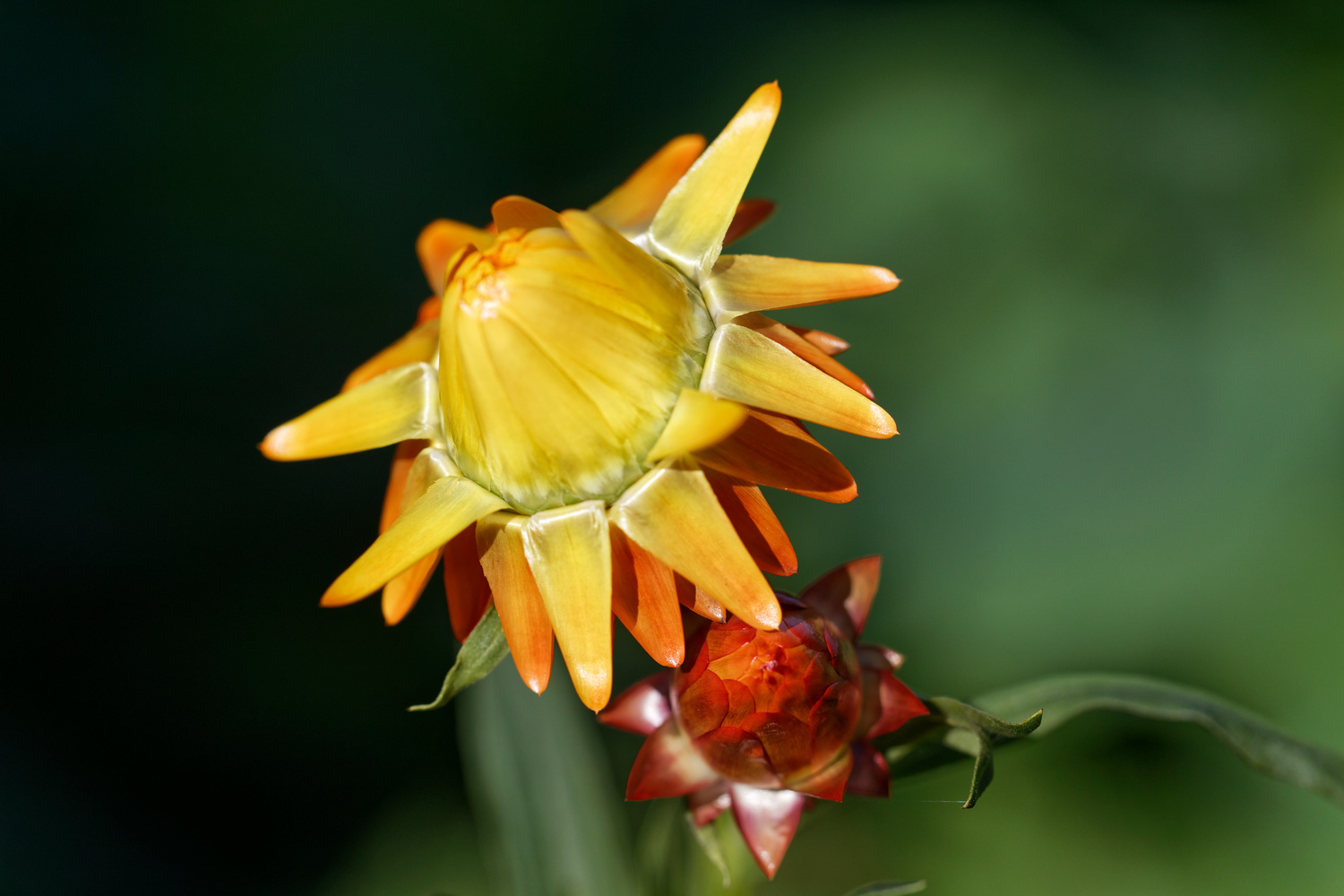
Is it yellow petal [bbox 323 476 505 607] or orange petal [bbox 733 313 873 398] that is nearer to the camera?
yellow petal [bbox 323 476 505 607]

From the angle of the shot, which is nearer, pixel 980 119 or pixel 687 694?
pixel 687 694

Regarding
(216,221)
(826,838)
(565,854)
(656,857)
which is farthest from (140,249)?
(826,838)

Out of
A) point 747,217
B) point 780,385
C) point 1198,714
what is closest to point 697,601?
point 780,385

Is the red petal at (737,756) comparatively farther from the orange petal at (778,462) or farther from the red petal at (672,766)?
the orange petal at (778,462)

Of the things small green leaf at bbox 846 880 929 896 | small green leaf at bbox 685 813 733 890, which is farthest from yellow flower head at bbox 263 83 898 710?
small green leaf at bbox 846 880 929 896

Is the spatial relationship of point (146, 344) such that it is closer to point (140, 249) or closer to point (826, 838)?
point (140, 249)

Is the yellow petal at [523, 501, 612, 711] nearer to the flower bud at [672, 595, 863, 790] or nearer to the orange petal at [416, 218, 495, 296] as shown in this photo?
the flower bud at [672, 595, 863, 790]

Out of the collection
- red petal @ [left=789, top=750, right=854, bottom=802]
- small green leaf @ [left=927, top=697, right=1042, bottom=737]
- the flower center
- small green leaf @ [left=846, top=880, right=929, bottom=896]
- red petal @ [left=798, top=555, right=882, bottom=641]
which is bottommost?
small green leaf @ [left=846, top=880, right=929, bottom=896]

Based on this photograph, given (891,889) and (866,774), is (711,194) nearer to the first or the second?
(866,774)
